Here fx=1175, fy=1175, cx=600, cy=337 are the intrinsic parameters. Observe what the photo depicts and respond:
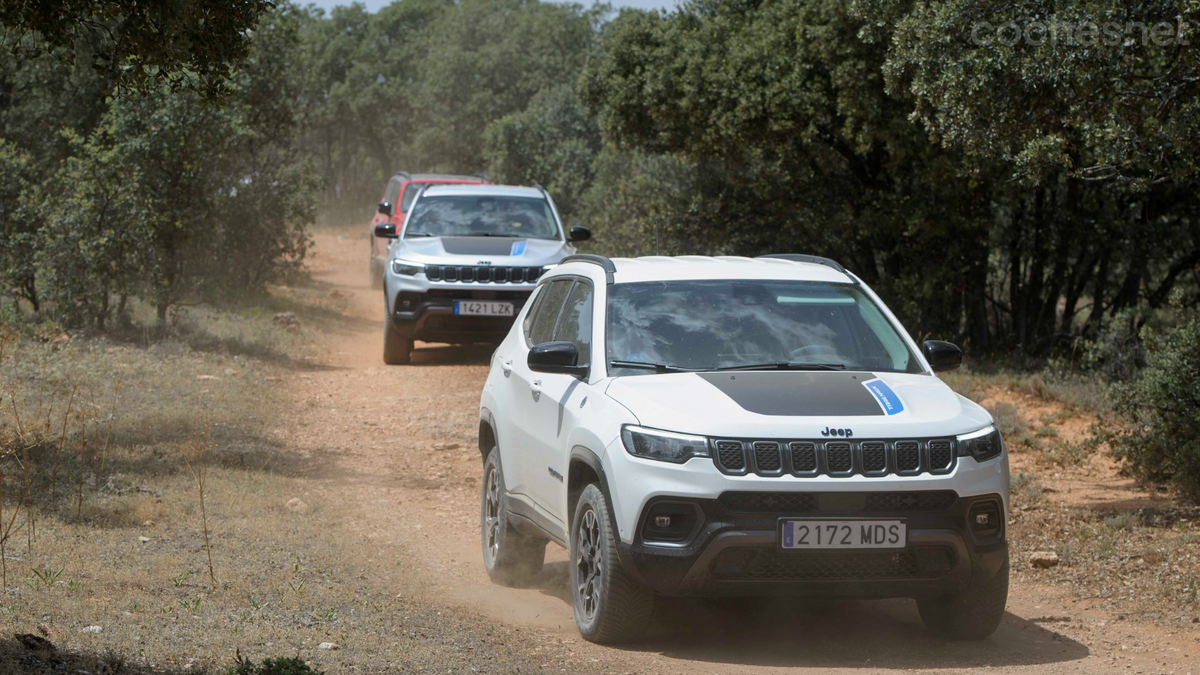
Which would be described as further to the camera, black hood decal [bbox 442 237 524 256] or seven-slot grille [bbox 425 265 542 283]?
black hood decal [bbox 442 237 524 256]

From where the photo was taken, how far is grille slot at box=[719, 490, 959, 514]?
442 centimetres

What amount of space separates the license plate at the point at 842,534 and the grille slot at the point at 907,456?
21cm

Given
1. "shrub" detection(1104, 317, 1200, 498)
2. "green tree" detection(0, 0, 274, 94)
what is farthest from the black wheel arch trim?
"shrub" detection(1104, 317, 1200, 498)

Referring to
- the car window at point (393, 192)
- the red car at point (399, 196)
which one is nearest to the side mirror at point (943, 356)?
the red car at point (399, 196)

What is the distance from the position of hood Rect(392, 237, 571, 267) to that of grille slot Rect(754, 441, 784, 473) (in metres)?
8.73

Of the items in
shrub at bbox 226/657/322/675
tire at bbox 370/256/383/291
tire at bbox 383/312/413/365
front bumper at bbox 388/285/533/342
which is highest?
shrub at bbox 226/657/322/675

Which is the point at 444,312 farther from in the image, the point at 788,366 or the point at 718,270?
the point at 788,366

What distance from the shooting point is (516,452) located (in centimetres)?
598

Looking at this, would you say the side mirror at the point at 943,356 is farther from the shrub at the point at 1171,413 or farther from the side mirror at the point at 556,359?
the shrub at the point at 1171,413

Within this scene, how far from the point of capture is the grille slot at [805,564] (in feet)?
14.6

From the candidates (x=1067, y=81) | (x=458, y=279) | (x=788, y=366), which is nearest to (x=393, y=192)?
(x=458, y=279)

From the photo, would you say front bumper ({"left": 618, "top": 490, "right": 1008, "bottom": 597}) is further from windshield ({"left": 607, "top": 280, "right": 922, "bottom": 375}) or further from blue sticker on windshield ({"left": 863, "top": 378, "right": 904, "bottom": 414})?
windshield ({"left": 607, "top": 280, "right": 922, "bottom": 375})

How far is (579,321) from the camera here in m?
5.65

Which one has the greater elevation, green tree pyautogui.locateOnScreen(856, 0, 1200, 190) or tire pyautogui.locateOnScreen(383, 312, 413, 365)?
green tree pyautogui.locateOnScreen(856, 0, 1200, 190)
